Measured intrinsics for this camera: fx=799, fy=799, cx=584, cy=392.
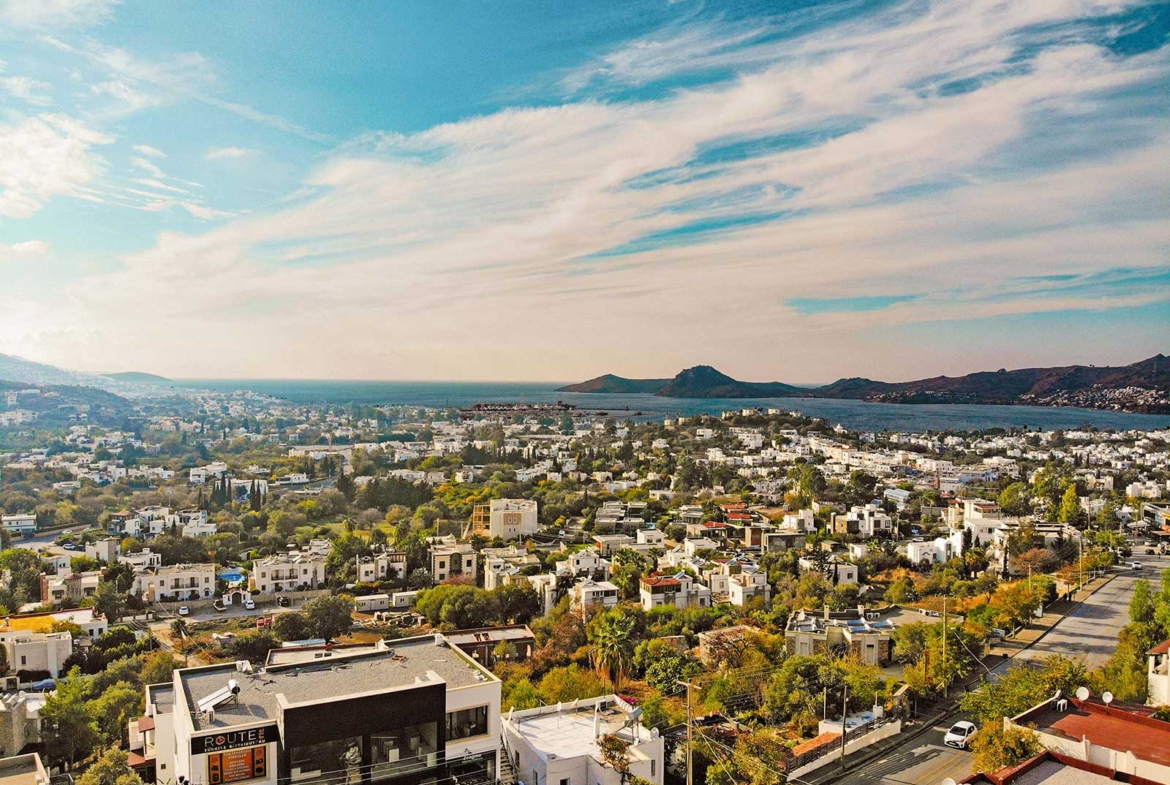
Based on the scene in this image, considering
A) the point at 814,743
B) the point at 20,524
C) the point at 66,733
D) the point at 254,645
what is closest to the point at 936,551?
the point at 814,743

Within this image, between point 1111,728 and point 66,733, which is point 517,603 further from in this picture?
point 1111,728

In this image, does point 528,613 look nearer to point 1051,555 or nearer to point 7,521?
point 1051,555

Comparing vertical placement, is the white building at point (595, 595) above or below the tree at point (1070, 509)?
below

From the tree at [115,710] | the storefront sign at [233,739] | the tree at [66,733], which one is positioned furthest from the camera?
the tree at [115,710]

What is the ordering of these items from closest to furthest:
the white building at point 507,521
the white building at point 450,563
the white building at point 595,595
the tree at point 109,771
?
the tree at point 109,771, the white building at point 595,595, the white building at point 450,563, the white building at point 507,521

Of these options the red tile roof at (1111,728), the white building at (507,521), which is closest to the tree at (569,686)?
the red tile roof at (1111,728)

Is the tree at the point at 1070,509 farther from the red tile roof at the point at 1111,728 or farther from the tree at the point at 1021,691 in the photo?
the red tile roof at the point at 1111,728

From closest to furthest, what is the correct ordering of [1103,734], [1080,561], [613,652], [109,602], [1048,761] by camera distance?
[1048,761] → [1103,734] → [613,652] → [109,602] → [1080,561]
